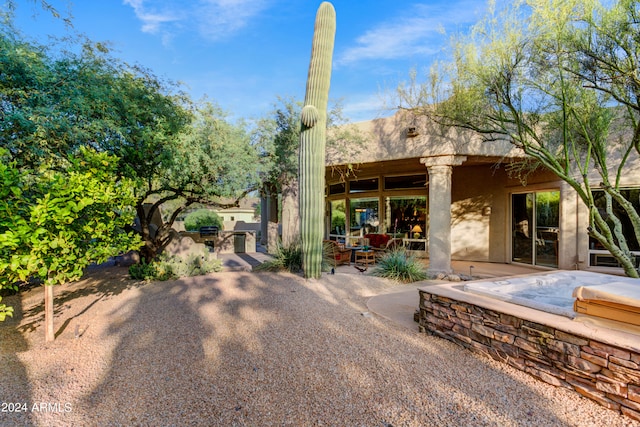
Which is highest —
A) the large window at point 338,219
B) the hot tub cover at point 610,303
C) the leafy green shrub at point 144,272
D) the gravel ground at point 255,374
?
the large window at point 338,219

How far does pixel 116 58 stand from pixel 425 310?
6674 mm

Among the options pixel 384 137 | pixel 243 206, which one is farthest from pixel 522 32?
pixel 243 206

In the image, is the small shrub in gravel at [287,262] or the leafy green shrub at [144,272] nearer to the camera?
the leafy green shrub at [144,272]

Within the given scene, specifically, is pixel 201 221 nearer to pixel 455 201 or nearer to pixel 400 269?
pixel 455 201

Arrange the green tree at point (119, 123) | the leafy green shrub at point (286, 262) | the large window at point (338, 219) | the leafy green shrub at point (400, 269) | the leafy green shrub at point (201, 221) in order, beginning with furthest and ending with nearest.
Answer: the leafy green shrub at point (201, 221) → the large window at point (338, 219) → the leafy green shrub at point (286, 262) → the leafy green shrub at point (400, 269) → the green tree at point (119, 123)

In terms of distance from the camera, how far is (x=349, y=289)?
243 inches

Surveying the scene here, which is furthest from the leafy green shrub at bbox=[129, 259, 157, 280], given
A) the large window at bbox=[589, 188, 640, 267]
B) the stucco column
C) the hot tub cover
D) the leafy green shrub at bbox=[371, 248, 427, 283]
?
the large window at bbox=[589, 188, 640, 267]

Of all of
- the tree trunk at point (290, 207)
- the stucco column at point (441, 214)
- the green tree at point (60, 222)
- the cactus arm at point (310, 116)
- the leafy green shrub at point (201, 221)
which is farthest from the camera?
the leafy green shrub at point (201, 221)

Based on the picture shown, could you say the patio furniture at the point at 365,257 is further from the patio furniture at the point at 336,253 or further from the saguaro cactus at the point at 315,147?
the saguaro cactus at the point at 315,147

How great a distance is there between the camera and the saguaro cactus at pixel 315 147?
6656mm

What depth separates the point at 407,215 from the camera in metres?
11.4

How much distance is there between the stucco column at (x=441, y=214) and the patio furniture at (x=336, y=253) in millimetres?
2415

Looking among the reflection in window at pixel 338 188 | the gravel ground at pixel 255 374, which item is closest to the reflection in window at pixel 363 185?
the reflection in window at pixel 338 188

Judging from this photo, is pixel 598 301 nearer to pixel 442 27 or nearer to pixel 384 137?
pixel 442 27
